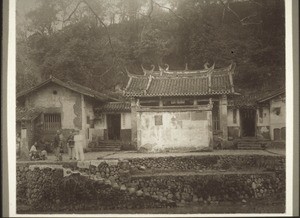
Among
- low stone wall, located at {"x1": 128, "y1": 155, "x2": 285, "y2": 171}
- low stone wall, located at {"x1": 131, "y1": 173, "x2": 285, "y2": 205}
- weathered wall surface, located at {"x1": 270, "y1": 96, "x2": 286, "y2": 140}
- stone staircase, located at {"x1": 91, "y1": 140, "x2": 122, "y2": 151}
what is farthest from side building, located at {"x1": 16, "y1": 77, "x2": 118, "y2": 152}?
weathered wall surface, located at {"x1": 270, "y1": 96, "x2": 286, "y2": 140}

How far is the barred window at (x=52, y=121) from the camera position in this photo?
5047 millimetres

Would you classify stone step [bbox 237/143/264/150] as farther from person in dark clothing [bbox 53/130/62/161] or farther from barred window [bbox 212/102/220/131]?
person in dark clothing [bbox 53/130/62/161]

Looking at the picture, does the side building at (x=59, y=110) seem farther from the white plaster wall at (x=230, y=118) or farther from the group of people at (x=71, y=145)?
the white plaster wall at (x=230, y=118)

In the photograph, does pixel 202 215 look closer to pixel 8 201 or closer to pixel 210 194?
pixel 210 194

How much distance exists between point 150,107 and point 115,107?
46 cm

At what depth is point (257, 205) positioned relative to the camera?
185 inches

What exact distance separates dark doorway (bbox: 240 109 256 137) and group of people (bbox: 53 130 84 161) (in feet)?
6.93

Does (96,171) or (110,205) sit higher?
(96,171)

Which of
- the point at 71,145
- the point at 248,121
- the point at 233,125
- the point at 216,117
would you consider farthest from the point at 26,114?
the point at 248,121

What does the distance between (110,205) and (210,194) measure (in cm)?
125

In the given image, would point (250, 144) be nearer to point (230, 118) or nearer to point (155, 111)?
point (230, 118)

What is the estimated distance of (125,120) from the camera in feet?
16.5

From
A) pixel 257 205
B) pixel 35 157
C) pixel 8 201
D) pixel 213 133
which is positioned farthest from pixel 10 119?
pixel 257 205

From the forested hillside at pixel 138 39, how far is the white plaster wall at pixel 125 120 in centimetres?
44
